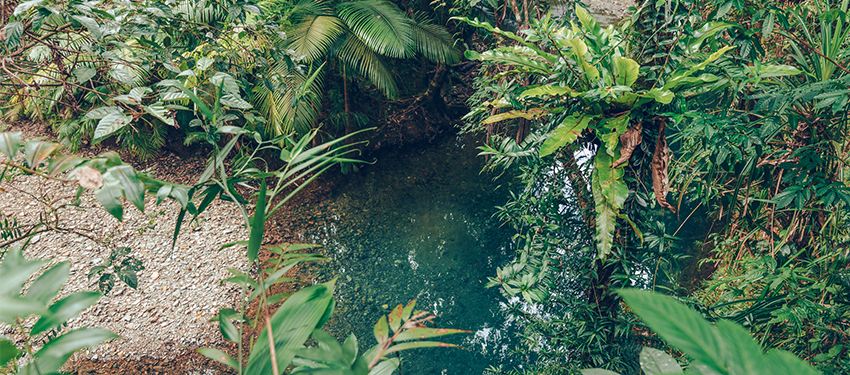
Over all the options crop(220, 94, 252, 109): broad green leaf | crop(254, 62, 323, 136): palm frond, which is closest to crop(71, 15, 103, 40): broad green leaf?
crop(220, 94, 252, 109): broad green leaf

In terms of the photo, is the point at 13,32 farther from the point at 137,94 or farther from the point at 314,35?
the point at 314,35

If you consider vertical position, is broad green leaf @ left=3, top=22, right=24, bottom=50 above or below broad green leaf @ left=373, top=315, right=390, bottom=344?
above

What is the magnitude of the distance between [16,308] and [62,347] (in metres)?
0.10

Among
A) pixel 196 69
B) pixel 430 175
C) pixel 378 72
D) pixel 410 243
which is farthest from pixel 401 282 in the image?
pixel 196 69

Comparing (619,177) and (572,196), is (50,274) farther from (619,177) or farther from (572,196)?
(572,196)

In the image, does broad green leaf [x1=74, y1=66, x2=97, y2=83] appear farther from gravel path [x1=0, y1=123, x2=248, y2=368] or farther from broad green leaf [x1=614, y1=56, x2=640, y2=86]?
broad green leaf [x1=614, y1=56, x2=640, y2=86]

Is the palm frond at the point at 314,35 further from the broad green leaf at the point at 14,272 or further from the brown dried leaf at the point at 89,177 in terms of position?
the broad green leaf at the point at 14,272

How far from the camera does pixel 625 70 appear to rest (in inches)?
56.1

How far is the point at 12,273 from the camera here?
34 cm

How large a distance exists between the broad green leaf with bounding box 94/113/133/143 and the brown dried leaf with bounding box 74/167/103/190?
0.52 metres

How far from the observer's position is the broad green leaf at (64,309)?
1.23ft

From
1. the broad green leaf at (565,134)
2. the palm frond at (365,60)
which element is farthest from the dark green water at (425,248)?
the broad green leaf at (565,134)

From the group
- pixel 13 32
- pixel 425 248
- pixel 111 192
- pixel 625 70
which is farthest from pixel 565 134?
pixel 425 248

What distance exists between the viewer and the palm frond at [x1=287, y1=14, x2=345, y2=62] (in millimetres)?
2920
